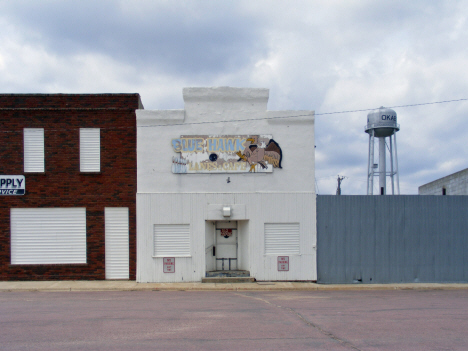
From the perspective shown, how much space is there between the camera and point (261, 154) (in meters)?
17.4

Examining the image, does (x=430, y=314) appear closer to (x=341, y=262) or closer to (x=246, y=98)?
(x=341, y=262)

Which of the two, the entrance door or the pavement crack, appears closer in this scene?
the pavement crack

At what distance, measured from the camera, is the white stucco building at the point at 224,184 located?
1705cm

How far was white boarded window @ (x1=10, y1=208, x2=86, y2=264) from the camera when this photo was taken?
1725 cm

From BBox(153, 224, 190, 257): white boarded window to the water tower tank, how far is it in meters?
17.5

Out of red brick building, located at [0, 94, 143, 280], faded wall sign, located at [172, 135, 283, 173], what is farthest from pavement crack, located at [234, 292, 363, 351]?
red brick building, located at [0, 94, 143, 280]

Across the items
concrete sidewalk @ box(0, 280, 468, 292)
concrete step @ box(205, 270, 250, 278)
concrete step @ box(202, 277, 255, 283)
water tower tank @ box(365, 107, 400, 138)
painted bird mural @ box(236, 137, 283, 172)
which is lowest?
concrete sidewalk @ box(0, 280, 468, 292)

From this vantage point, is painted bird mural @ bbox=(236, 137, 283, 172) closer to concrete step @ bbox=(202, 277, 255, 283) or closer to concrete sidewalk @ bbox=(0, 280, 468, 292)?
concrete step @ bbox=(202, 277, 255, 283)

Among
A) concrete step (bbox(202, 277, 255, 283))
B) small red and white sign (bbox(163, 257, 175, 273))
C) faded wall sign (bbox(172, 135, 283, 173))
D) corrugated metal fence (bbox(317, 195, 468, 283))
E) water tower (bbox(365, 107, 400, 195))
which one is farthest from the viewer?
water tower (bbox(365, 107, 400, 195))

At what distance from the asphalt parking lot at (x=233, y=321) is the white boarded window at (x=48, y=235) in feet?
8.47

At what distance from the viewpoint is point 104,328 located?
9242 mm

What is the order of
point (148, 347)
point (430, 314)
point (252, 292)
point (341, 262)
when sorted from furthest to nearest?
point (341, 262), point (252, 292), point (430, 314), point (148, 347)

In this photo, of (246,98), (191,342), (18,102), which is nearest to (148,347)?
(191,342)

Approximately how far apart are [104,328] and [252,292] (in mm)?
7051
